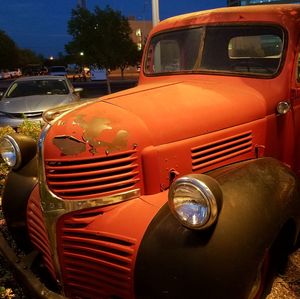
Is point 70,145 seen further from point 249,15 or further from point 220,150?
point 249,15

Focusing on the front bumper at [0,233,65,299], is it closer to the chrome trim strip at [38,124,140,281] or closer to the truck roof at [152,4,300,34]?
the chrome trim strip at [38,124,140,281]

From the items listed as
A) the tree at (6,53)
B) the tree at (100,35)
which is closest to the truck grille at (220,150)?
the tree at (100,35)

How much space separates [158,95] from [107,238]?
3.98ft

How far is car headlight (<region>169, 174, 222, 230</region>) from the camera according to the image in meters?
2.38

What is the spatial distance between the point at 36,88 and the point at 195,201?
9.98 meters

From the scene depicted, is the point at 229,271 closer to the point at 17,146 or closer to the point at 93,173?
the point at 93,173

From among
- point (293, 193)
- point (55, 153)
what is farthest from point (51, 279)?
point (293, 193)

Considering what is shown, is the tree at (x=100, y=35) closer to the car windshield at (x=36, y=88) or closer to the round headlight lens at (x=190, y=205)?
the car windshield at (x=36, y=88)

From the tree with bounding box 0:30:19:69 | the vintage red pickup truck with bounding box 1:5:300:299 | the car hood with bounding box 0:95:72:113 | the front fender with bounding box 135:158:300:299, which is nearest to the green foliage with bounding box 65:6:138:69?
the car hood with bounding box 0:95:72:113

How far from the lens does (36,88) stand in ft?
38.3

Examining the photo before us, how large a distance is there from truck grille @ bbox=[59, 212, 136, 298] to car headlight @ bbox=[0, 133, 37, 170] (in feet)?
3.64

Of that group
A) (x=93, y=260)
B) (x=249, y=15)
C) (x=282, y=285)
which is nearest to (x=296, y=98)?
(x=249, y=15)

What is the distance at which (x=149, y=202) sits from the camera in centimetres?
278

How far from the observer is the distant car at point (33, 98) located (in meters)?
10.3
